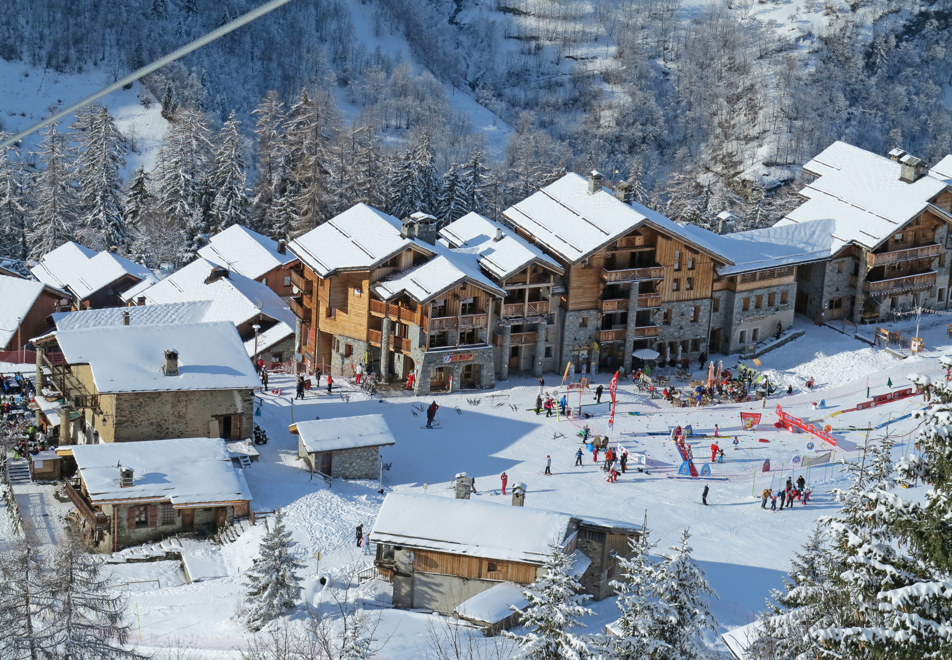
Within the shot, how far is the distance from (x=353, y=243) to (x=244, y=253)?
13202 mm

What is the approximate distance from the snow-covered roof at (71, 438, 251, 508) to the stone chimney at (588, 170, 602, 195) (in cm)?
2712

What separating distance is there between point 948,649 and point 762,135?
130 metres

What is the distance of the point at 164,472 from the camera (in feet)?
164

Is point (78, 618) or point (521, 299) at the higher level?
point (521, 299)

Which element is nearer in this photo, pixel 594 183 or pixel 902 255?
pixel 594 183

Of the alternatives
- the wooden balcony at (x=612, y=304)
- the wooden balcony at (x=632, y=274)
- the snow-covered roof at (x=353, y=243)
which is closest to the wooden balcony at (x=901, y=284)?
the wooden balcony at (x=632, y=274)

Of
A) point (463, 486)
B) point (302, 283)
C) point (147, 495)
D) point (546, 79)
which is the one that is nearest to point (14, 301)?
point (302, 283)

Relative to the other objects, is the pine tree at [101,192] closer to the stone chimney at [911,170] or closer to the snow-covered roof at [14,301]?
the snow-covered roof at [14,301]

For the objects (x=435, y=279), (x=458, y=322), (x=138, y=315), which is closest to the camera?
(x=435, y=279)

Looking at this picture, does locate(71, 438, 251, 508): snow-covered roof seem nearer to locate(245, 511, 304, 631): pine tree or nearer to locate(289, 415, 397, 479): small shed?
locate(289, 415, 397, 479): small shed

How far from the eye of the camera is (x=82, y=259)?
8088cm

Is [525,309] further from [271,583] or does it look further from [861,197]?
[271,583]

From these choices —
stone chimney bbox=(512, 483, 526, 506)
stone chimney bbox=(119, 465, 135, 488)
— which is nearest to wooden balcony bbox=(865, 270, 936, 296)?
stone chimney bbox=(512, 483, 526, 506)

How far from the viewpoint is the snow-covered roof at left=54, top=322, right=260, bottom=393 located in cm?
5331
